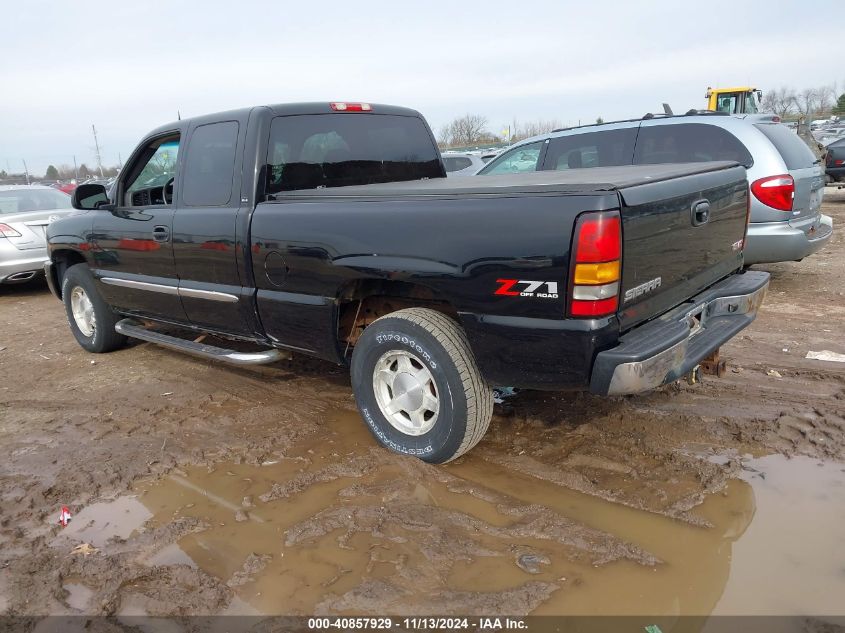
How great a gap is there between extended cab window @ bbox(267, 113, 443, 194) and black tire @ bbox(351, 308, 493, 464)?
127cm

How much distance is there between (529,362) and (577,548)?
804mm

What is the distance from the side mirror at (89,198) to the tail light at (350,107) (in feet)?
6.65

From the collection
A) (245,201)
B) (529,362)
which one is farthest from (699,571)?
(245,201)

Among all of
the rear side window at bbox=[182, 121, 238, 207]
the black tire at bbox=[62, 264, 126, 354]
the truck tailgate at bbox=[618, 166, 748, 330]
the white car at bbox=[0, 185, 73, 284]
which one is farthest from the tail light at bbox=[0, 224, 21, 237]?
the truck tailgate at bbox=[618, 166, 748, 330]

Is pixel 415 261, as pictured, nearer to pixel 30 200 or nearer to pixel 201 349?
pixel 201 349

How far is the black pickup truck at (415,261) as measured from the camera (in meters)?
2.72

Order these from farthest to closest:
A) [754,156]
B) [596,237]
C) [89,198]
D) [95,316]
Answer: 1. [754,156]
2. [95,316]
3. [89,198]
4. [596,237]

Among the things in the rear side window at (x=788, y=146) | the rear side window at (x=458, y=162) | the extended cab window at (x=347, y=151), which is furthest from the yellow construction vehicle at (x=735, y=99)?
the extended cab window at (x=347, y=151)

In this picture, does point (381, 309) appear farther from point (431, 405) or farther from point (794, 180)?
point (794, 180)

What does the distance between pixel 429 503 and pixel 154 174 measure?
3.32 meters

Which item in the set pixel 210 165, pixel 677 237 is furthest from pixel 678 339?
pixel 210 165

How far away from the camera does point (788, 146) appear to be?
618 centimetres

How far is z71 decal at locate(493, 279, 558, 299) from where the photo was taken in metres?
2.70

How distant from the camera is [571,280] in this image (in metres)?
2.65
